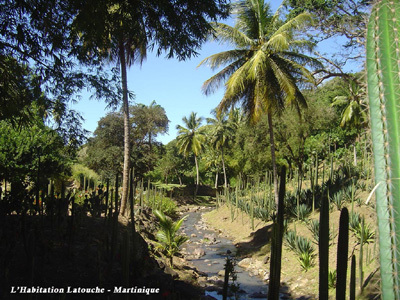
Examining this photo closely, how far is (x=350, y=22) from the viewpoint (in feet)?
39.0

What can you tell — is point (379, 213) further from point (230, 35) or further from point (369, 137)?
point (230, 35)

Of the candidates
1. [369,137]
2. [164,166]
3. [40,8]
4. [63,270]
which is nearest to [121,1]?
[40,8]

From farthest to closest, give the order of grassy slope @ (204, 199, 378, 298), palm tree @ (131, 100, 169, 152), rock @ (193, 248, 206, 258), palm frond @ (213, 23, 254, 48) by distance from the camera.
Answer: palm tree @ (131, 100, 169, 152)
palm frond @ (213, 23, 254, 48)
rock @ (193, 248, 206, 258)
grassy slope @ (204, 199, 378, 298)

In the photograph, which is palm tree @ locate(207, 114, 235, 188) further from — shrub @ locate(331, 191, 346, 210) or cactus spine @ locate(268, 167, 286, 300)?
cactus spine @ locate(268, 167, 286, 300)

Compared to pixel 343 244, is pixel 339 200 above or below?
above

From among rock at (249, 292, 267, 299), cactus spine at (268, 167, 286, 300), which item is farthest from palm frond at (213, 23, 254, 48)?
cactus spine at (268, 167, 286, 300)

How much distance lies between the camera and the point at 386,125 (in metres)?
1.64

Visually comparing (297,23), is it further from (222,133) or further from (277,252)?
(222,133)

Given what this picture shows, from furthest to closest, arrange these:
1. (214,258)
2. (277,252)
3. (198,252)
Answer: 1. (198,252)
2. (214,258)
3. (277,252)

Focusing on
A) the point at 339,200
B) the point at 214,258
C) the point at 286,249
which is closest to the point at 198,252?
the point at 214,258

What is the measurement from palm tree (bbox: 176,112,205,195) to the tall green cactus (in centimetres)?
3644

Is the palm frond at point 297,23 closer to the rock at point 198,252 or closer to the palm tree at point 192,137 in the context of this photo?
the rock at point 198,252

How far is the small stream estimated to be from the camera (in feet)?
26.4

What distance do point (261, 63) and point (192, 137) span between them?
27.3m
